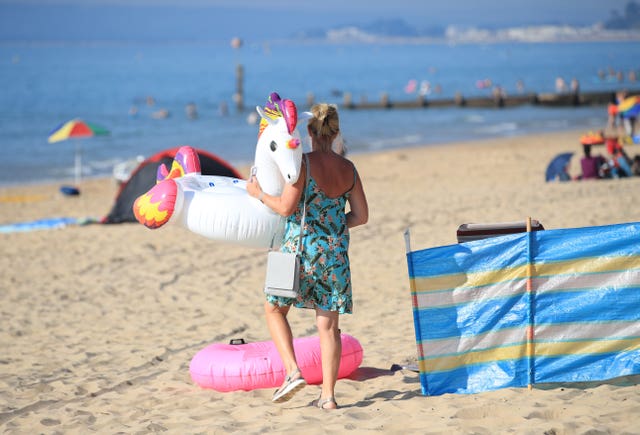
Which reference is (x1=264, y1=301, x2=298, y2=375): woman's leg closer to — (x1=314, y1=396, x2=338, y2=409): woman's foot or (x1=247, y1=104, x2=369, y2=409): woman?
(x1=247, y1=104, x2=369, y2=409): woman

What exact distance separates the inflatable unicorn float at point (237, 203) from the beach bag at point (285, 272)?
0.20 metres

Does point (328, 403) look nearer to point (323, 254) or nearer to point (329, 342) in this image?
point (329, 342)

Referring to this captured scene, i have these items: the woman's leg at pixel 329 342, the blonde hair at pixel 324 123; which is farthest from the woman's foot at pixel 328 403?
the blonde hair at pixel 324 123

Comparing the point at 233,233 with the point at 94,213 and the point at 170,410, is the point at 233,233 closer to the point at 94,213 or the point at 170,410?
the point at 170,410

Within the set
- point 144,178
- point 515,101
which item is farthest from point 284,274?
point 515,101

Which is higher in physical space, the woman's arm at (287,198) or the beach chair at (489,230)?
the woman's arm at (287,198)

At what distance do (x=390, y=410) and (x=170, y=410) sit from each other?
139cm

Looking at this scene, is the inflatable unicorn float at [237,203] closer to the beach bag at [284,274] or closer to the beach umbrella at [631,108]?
the beach bag at [284,274]

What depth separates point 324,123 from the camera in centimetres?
408

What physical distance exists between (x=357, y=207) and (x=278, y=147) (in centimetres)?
56

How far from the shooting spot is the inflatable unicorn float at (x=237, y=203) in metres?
4.07

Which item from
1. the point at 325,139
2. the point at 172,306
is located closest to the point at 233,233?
the point at 325,139

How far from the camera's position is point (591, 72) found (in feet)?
270

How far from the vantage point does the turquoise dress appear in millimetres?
4090
